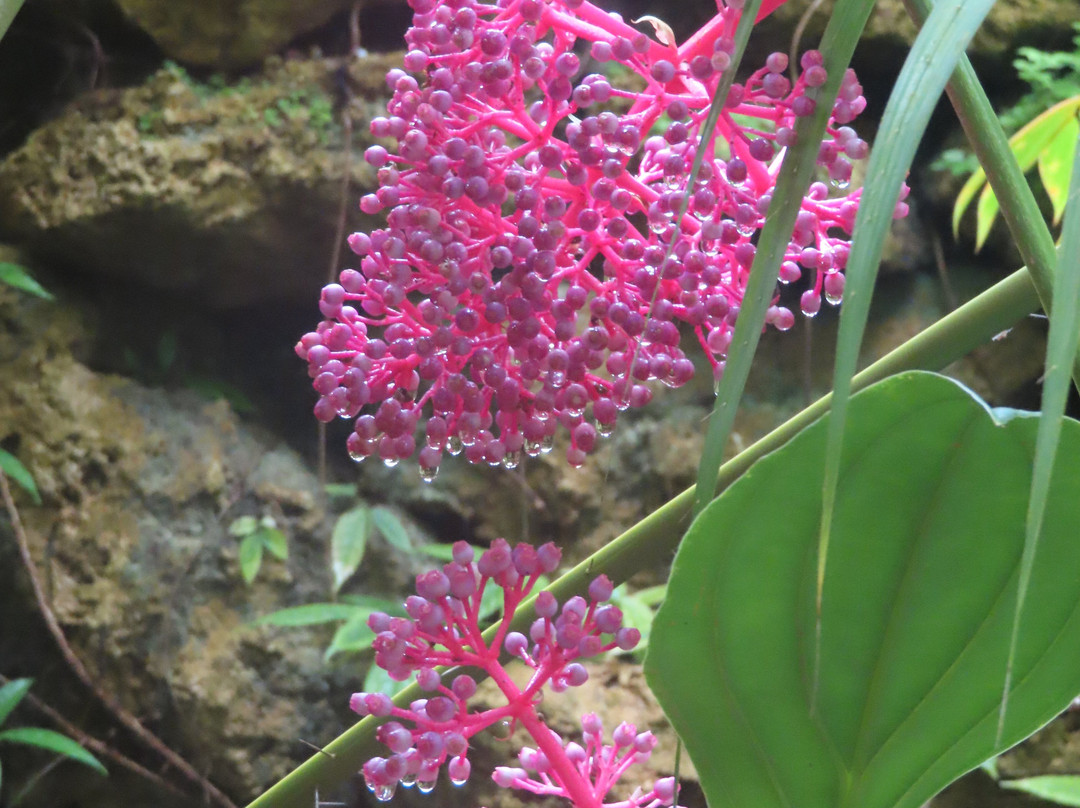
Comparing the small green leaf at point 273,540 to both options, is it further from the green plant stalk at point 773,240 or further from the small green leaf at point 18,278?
the green plant stalk at point 773,240

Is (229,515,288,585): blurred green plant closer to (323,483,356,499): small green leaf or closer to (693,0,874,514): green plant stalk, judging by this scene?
(323,483,356,499): small green leaf

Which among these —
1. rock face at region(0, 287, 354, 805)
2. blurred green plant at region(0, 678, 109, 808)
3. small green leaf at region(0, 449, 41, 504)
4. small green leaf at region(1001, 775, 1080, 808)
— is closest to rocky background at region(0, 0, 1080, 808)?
rock face at region(0, 287, 354, 805)

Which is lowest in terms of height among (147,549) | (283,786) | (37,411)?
(147,549)

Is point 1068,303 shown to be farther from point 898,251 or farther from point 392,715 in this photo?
point 898,251

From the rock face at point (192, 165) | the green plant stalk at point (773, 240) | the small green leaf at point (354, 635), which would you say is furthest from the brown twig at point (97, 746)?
the green plant stalk at point (773, 240)

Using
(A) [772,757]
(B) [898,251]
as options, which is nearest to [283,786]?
(A) [772,757]

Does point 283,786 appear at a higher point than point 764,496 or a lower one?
lower
